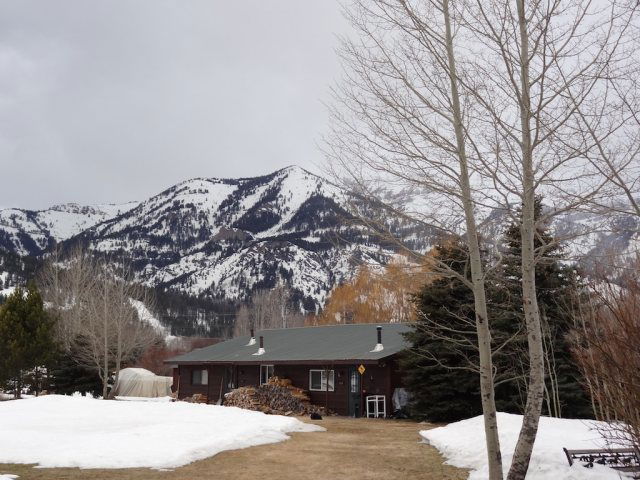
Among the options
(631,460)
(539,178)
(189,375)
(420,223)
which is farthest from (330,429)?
(189,375)

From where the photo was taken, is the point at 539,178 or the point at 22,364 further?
the point at 22,364

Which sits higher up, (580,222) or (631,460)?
(580,222)

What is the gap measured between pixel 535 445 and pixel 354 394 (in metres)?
16.7

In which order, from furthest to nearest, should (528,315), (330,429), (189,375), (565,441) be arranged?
(189,375) → (330,429) → (565,441) → (528,315)

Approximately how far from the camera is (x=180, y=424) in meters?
18.6

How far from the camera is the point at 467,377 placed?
872 inches

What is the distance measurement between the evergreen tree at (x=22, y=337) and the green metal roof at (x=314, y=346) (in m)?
9.57

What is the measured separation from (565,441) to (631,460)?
1859mm

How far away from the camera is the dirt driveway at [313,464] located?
11242 millimetres

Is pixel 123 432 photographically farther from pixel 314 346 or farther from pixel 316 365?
pixel 314 346

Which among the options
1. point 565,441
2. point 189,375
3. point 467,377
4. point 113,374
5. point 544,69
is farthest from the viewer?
point 113,374

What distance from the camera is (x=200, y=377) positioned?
117ft

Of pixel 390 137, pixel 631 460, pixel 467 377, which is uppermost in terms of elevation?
pixel 390 137

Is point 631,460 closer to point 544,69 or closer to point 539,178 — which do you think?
point 539,178
